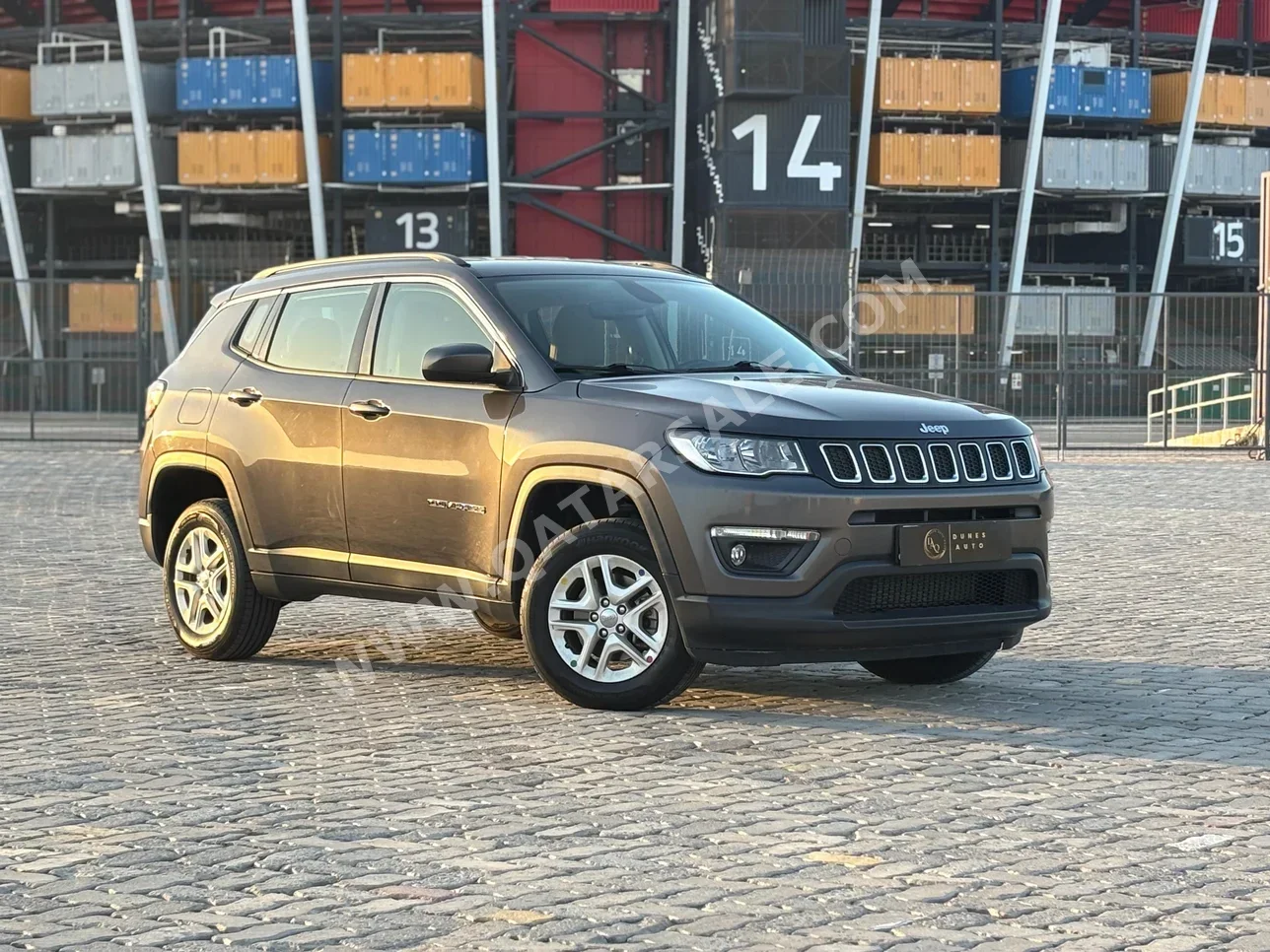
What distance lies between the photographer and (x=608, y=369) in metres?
8.01

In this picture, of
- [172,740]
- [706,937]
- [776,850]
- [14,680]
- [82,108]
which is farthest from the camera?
[82,108]

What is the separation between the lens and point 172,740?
23.2ft

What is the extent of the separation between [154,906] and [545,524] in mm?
3150

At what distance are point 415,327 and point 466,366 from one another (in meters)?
0.77

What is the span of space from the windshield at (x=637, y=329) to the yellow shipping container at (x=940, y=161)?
40174 millimetres

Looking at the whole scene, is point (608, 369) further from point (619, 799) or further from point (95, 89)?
point (95, 89)

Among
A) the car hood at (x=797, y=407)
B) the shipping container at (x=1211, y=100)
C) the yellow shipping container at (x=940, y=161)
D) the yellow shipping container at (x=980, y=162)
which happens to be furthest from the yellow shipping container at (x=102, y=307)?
the shipping container at (x=1211, y=100)

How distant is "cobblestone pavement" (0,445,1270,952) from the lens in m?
4.75

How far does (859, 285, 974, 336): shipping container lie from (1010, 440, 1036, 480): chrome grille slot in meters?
19.5

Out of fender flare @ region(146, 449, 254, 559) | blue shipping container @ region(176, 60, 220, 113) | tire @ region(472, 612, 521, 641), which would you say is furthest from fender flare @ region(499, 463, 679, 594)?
blue shipping container @ region(176, 60, 220, 113)

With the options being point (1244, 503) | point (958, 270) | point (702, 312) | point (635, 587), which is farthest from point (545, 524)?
point (958, 270)

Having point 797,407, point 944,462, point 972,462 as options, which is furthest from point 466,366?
point 972,462

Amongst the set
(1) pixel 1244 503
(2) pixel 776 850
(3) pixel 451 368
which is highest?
(3) pixel 451 368

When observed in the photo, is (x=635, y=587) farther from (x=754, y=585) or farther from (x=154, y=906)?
(x=154, y=906)
